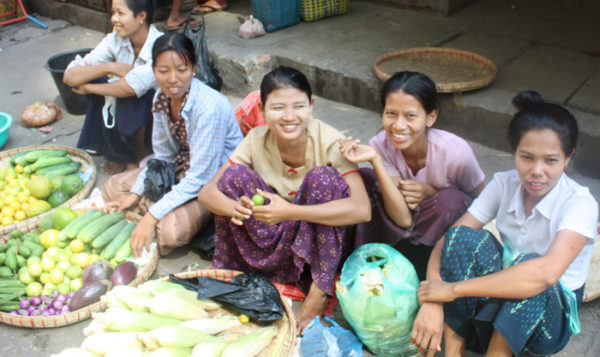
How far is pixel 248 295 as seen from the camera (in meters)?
2.38

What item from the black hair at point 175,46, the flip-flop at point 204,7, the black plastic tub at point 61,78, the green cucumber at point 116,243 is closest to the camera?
the black hair at point 175,46

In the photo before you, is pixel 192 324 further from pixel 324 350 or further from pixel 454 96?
pixel 454 96

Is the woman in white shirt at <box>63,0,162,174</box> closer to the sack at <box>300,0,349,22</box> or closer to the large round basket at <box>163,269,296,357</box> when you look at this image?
the large round basket at <box>163,269,296,357</box>

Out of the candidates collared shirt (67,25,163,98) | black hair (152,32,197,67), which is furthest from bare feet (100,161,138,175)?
black hair (152,32,197,67)

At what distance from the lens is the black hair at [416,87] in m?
2.20

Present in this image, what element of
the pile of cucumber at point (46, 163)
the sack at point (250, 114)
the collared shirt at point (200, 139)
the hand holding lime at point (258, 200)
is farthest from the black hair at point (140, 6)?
the hand holding lime at point (258, 200)

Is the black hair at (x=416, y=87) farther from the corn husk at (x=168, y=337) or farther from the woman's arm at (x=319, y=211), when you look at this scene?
the corn husk at (x=168, y=337)

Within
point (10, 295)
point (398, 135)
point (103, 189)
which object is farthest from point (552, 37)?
point (10, 295)

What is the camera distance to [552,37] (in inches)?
171

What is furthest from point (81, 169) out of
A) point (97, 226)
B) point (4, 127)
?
point (97, 226)

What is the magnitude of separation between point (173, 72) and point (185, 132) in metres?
0.38

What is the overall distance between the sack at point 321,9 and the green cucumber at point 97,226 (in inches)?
119

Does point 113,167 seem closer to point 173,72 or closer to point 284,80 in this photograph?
point 173,72

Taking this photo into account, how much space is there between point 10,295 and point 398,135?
2.06 m
